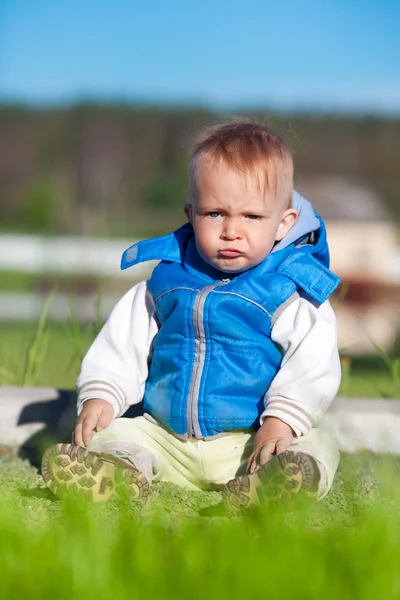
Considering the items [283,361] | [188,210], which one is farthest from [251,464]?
[188,210]

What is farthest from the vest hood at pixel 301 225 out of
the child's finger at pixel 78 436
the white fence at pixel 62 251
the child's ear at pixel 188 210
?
the white fence at pixel 62 251

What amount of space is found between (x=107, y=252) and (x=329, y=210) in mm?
3089

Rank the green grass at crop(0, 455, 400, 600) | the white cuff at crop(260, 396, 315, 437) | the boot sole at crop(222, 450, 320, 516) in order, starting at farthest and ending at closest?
the white cuff at crop(260, 396, 315, 437) < the boot sole at crop(222, 450, 320, 516) < the green grass at crop(0, 455, 400, 600)

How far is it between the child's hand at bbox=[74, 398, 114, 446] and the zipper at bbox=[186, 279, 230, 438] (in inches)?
7.1

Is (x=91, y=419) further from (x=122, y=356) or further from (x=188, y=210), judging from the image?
(x=188, y=210)

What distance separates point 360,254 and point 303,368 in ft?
32.5

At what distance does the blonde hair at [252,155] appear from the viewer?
181cm

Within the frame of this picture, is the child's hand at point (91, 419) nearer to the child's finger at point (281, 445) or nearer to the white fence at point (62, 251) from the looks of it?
the child's finger at point (281, 445)

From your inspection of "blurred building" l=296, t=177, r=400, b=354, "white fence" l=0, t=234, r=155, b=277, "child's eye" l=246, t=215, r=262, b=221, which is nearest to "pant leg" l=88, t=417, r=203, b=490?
"child's eye" l=246, t=215, r=262, b=221

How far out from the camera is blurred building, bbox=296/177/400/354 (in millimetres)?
10623

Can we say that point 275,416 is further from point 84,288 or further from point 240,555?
point 84,288

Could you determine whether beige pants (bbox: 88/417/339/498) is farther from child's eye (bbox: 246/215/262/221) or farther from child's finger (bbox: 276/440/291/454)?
child's eye (bbox: 246/215/262/221)

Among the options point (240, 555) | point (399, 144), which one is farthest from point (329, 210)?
point (399, 144)

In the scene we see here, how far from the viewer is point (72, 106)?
73.2 feet
